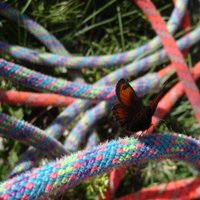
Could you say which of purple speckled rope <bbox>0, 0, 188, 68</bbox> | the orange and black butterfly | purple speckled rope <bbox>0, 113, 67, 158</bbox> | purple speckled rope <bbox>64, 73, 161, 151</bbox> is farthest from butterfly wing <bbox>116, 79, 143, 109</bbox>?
purple speckled rope <bbox>0, 0, 188, 68</bbox>

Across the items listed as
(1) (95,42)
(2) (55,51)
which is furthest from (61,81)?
(1) (95,42)

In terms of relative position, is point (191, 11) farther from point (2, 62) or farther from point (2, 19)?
point (2, 62)

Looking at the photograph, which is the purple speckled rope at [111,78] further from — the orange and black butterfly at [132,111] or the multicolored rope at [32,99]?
the orange and black butterfly at [132,111]

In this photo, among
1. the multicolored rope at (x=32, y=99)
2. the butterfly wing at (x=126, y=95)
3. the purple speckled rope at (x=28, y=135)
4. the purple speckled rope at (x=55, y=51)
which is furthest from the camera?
the purple speckled rope at (x=55, y=51)

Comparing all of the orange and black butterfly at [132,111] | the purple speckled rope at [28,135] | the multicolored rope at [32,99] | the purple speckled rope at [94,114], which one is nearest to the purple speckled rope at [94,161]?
the orange and black butterfly at [132,111]

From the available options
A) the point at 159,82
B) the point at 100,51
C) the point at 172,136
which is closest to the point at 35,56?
the point at 100,51

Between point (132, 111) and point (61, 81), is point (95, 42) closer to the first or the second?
point (61, 81)
